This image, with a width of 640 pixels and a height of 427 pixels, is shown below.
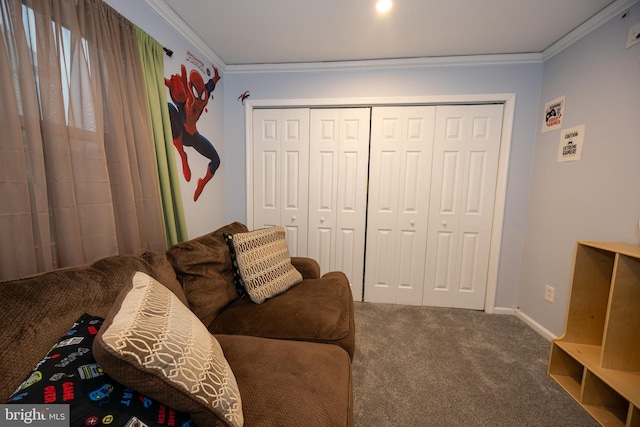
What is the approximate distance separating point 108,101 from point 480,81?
2.80 meters

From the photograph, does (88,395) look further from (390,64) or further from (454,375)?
(390,64)

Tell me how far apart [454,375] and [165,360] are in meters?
1.71

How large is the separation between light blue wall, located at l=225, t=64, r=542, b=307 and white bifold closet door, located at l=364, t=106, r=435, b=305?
0.25 meters

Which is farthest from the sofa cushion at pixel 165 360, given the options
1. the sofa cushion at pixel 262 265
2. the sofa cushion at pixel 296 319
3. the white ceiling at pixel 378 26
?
the white ceiling at pixel 378 26

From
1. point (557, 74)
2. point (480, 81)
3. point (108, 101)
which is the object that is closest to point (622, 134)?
point (557, 74)

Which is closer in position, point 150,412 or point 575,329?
point 150,412

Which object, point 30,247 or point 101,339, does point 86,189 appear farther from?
point 101,339

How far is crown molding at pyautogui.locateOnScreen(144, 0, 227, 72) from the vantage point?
63.1 inches

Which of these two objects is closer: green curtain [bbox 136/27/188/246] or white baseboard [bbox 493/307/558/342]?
green curtain [bbox 136/27/188/246]

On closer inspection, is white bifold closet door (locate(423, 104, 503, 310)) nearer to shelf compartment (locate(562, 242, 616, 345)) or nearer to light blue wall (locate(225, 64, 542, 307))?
light blue wall (locate(225, 64, 542, 307))

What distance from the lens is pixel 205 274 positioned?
4.58 ft

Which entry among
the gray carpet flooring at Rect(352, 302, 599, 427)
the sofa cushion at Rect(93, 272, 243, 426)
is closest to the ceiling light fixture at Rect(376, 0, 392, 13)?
the sofa cushion at Rect(93, 272, 243, 426)

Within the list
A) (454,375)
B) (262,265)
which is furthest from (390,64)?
(454,375)

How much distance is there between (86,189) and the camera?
1.16m
